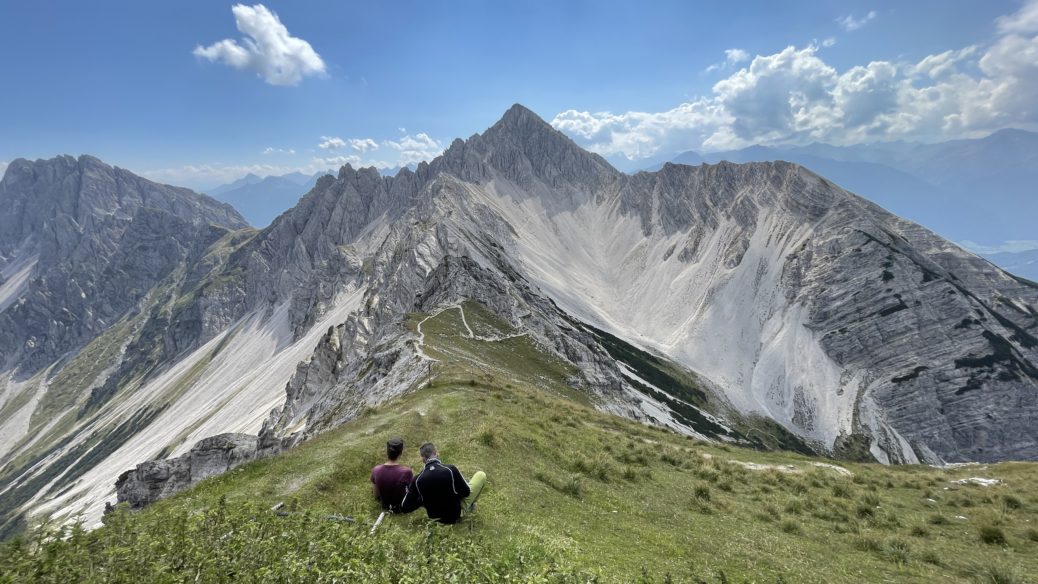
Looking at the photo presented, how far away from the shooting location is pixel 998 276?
18112 cm

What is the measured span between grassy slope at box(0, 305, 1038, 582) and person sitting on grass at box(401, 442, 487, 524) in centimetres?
44

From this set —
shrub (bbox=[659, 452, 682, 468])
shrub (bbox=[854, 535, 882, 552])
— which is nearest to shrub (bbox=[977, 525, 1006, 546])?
shrub (bbox=[854, 535, 882, 552])

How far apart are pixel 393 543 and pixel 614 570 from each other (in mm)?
5219

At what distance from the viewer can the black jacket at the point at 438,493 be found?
11.8m

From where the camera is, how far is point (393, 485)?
1274cm

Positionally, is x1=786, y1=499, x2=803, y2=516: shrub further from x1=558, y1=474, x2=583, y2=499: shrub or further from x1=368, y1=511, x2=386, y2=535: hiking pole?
x1=368, y1=511, x2=386, y2=535: hiking pole

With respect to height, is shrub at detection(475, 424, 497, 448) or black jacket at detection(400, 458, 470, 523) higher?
→ black jacket at detection(400, 458, 470, 523)

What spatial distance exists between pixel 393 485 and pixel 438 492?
1.72 m

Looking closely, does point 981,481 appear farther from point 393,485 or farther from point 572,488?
point 393,485

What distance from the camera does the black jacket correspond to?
11773mm

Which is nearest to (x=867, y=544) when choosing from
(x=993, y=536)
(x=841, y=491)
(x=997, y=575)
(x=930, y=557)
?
(x=930, y=557)

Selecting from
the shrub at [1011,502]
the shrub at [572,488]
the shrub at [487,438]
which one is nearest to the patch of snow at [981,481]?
the shrub at [1011,502]

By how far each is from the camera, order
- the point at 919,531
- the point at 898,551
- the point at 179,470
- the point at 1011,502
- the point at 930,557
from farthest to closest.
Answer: the point at 179,470 < the point at 1011,502 < the point at 919,531 < the point at 898,551 < the point at 930,557

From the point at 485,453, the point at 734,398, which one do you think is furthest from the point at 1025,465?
the point at 734,398
